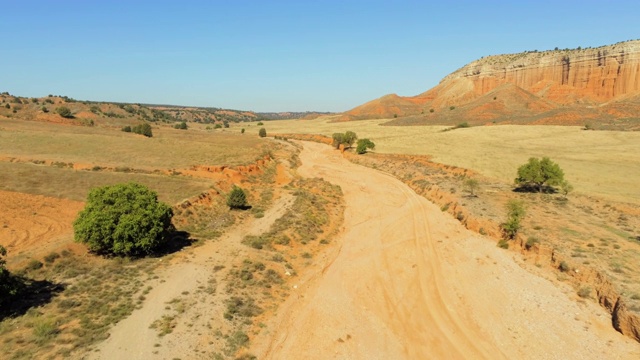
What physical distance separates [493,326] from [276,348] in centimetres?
1133

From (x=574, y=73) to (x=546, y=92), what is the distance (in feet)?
44.2

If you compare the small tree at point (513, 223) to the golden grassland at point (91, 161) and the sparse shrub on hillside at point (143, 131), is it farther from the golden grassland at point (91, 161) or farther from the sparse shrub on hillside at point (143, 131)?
the sparse shrub on hillside at point (143, 131)

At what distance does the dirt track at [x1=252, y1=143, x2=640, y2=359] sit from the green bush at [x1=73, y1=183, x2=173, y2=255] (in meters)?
10.4

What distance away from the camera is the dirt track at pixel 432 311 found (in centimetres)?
1794

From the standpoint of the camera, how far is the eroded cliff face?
142750 millimetres

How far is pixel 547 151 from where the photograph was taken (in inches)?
2837

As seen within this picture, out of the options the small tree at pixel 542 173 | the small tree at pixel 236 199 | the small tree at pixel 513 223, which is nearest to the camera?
the small tree at pixel 513 223

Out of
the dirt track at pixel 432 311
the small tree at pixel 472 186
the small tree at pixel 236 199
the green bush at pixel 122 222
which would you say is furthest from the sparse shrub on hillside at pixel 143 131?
the small tree at pixel 472 186

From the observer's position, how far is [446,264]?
90.4ft

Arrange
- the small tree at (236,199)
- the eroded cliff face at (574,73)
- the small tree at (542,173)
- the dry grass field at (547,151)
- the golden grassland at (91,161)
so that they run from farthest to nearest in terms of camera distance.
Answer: the eroded cliff face at (574,73) → the dry grass field at (547,151) → the small tree at (542,173) → the small tree at (236,199) → the golden grassland at (91,161)

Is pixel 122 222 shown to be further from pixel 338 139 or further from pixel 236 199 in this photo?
pixel 338 139

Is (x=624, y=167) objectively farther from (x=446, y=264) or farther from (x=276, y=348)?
(x=276, y=348)

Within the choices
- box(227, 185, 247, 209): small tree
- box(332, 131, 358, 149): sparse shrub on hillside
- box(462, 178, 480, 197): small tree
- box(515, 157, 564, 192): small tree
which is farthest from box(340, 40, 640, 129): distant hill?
box(227, 185, 247, 209): small tree

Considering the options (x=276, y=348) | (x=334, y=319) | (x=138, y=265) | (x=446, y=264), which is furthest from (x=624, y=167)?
(x=138, y=265)
